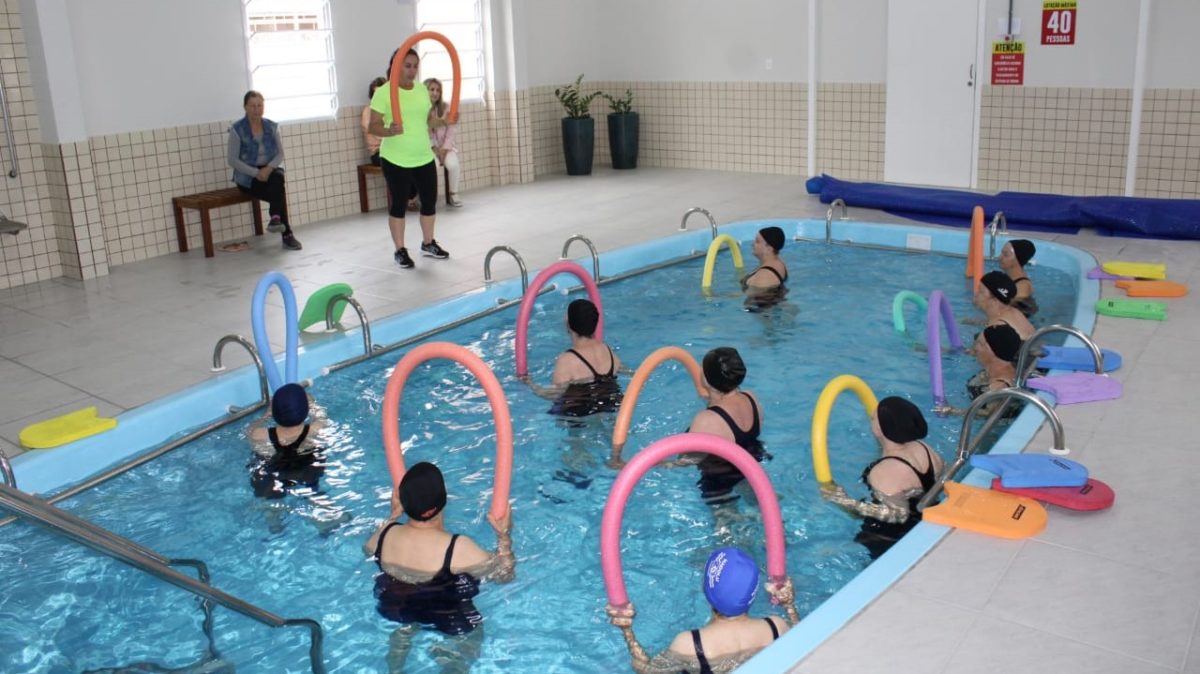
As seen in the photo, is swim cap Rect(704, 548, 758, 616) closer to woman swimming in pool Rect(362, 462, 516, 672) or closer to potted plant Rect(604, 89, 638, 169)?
woman swimming in pool Rect(362, 462, 516, 672)

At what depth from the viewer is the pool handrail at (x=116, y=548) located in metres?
2.98

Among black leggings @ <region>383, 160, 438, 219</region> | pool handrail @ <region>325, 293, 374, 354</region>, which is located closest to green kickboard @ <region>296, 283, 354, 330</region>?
pool handrail @ <region>325, 293, 374, 354</region>

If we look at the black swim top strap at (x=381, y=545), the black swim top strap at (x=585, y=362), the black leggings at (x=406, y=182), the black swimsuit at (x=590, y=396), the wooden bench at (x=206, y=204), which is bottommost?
the black swimsuit at (x=590, y=396)

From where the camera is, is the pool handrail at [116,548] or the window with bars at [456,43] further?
the window with bars at [456,43]

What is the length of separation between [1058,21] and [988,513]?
27.4 ft

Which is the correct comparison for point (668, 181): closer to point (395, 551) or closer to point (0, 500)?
point (395, 551)

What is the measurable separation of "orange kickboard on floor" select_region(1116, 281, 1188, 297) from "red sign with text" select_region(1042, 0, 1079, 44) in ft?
14.8

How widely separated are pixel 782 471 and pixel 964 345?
96.4 inches

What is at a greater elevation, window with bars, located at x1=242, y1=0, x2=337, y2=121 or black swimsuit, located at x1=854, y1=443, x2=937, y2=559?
window with bars, located at x1=242, y1=0, x2=337, y2=121

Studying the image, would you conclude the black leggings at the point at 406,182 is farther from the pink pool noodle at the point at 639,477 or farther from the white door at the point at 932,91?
the pink pool noodle at the point at 639,477

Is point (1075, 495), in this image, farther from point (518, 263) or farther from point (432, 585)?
point (518, 263)

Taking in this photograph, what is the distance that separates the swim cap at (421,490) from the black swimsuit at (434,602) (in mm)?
208

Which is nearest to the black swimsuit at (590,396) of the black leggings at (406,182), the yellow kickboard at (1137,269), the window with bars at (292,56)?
the black leggings at (406,182)

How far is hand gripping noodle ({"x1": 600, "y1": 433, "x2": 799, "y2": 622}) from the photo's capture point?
11.5ft
